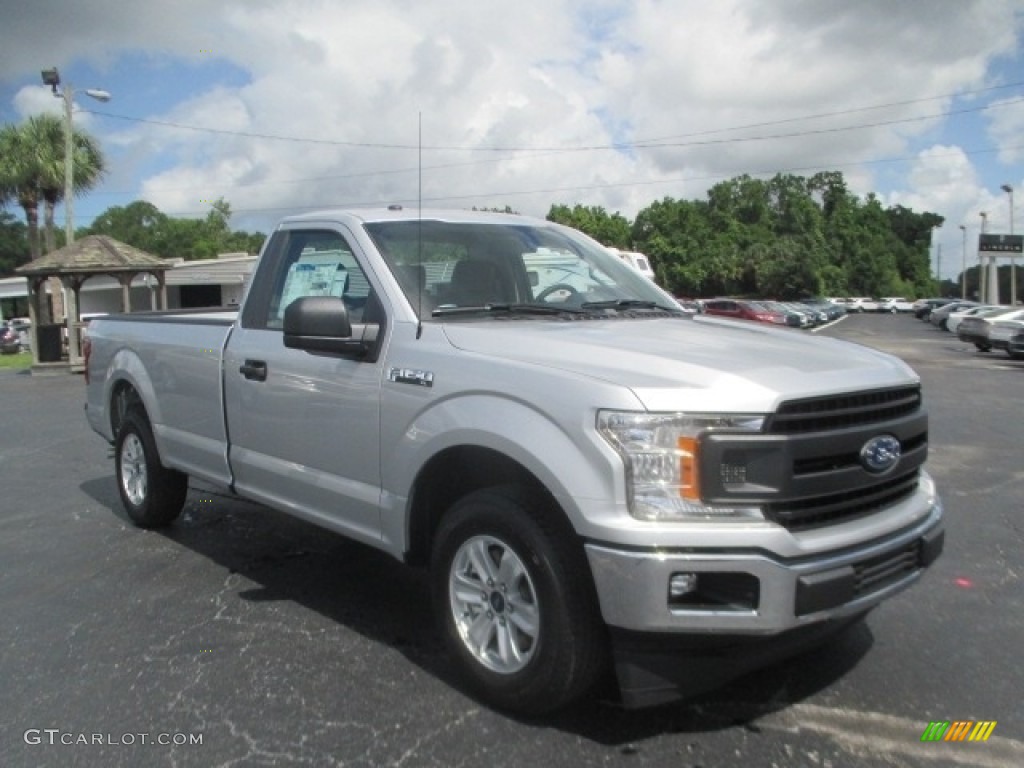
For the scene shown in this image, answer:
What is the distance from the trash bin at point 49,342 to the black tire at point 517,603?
2170cm

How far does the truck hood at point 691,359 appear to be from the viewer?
299 centimetres

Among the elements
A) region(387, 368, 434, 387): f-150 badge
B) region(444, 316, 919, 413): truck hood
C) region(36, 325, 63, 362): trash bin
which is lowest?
region(36, 325, 63, 362): trash bin

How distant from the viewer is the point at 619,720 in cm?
338

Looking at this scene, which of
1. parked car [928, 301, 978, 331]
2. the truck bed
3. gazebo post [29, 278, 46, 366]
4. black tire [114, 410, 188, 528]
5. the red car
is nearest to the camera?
the truck bed

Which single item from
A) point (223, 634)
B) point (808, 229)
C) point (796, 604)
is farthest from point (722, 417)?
point (808, 229)

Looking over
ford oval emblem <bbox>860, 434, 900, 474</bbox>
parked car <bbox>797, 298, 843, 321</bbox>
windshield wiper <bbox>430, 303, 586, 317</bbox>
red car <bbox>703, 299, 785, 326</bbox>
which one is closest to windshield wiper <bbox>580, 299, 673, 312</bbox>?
windshield wiper <bbox>430, 303, 586, 317</bbox>

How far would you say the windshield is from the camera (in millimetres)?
4148

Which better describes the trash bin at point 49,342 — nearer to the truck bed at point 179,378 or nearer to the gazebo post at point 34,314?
the gazebo post at point 34,314

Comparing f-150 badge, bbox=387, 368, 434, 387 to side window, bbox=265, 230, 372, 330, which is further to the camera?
side window, bbox=265, 230, 372, 330

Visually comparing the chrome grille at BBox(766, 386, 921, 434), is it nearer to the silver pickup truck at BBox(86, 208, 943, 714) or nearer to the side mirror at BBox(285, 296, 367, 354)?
the silver pickup truck at BBox(86, 208, 943, 714)

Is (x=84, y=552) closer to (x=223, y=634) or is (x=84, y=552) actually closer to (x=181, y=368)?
(x=181, y=368)

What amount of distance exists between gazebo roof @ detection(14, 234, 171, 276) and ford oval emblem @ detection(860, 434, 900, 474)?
842 inches

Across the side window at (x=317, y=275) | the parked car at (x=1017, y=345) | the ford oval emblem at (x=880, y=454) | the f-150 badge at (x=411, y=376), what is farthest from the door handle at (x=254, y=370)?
the parked car at (x=1017, y=345)

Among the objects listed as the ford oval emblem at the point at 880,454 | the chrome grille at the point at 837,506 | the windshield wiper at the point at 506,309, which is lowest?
the chrome grille at the point at 837,506
